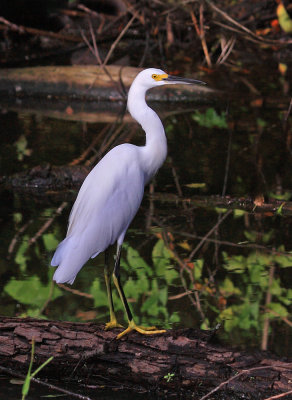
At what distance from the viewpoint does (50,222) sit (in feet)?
17.9

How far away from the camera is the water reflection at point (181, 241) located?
4012 millimetres

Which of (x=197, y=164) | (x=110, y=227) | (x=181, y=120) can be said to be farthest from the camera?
(x=181, y=120)

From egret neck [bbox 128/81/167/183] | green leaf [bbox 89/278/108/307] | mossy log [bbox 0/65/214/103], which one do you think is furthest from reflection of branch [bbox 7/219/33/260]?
mossy log [bbox 0/65/214/103]

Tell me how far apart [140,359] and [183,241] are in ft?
6.47

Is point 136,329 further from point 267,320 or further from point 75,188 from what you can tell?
point 75,188

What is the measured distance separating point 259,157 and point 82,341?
4178 millimetres

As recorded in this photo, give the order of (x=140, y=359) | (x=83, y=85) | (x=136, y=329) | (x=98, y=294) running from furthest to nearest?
1. (x=83, y=85)
2. (x=98, y=294)
3. (x=136, y=329)
4. (x=140, y=359)

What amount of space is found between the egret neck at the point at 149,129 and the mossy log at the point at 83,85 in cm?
566

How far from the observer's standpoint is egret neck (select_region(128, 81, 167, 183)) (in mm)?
3857

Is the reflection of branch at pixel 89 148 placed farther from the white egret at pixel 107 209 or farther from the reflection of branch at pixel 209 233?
the white egret at pixel 107 209

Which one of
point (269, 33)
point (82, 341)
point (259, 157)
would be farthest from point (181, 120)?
point (82, 341)

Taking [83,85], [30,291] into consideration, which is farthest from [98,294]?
[83,85]

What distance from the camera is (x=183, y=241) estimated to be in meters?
5.10

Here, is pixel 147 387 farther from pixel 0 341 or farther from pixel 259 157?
pixel 259 157
